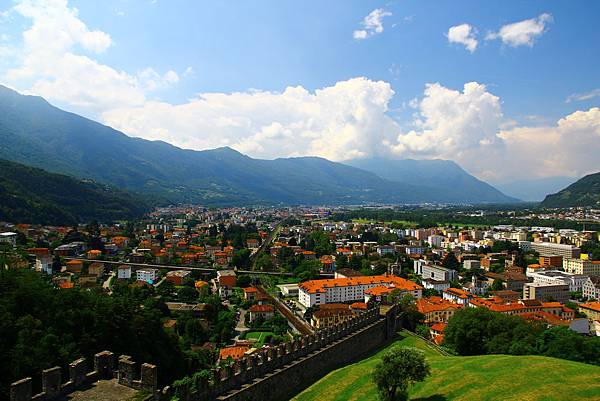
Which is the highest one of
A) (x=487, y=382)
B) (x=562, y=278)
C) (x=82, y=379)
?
A: (x=82, y=379)

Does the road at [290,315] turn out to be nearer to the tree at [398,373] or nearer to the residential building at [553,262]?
the tree at [398,373]

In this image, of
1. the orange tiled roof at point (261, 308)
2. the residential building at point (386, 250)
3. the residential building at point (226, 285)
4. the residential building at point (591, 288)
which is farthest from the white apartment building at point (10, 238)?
Answer: the residential building at point (591, 288)

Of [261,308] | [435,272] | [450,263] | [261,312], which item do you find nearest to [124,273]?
[261,308]

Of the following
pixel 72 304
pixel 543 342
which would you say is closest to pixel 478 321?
pixel 543 342

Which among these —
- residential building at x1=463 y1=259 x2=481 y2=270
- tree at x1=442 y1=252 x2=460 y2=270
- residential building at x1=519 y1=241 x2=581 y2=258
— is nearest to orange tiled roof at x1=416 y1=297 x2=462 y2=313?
tree at x1=442 y1=252 x2=460 y2=270

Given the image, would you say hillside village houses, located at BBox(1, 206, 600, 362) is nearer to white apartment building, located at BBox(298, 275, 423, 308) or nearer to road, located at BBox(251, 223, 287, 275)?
white apartment building, located at BBox(298, 275, 423, 308)

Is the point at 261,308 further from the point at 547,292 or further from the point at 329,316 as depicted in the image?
the point at 547,292
